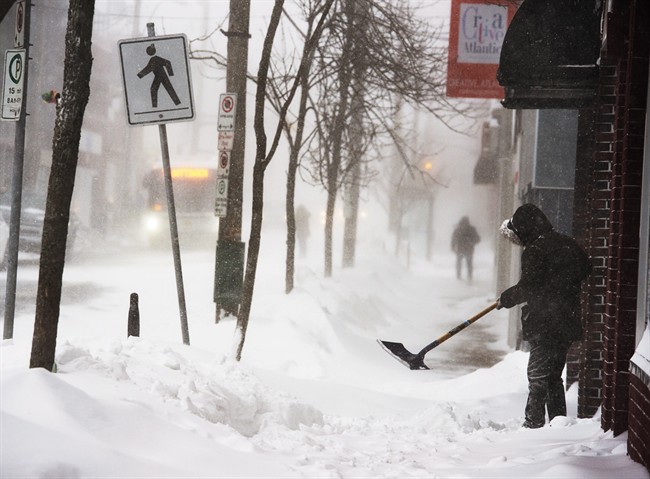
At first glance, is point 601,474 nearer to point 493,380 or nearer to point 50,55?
point 493,380

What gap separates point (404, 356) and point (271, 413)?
210cm

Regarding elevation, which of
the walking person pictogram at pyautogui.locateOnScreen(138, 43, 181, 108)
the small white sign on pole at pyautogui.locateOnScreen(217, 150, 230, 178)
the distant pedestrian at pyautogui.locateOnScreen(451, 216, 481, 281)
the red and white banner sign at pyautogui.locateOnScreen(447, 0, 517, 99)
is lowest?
the distant pedestrian at pyautogui.locateOnScreen(451, 216, 481, 281)

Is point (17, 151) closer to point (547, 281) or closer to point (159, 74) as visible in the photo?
point (159, 74)

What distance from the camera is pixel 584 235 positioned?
29.7 ft

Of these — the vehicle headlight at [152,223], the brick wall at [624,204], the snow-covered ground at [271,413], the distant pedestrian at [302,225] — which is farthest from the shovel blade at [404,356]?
the distant pedestrian at [302,225]

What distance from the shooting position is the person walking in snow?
6.87 meters

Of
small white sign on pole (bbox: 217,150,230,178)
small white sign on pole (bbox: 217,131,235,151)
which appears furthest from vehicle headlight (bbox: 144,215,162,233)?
small white sign on pole (bbox: 217,131,235,151)

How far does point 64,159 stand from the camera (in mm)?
5285

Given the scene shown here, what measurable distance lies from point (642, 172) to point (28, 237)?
17413 millimetres

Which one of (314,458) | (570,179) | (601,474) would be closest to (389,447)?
(314,458)

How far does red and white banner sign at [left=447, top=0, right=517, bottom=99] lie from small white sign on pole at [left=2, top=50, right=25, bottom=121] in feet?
22.9

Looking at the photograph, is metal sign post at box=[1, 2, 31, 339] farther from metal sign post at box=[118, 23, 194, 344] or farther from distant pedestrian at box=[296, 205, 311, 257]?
distant pedestrian at box=[296, 205, 311, 257]

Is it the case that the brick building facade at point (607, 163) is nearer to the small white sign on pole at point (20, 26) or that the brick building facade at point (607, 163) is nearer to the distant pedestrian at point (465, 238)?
the small white sign on pole at point (20, 26)

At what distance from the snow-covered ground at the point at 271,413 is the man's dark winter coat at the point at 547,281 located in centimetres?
71
